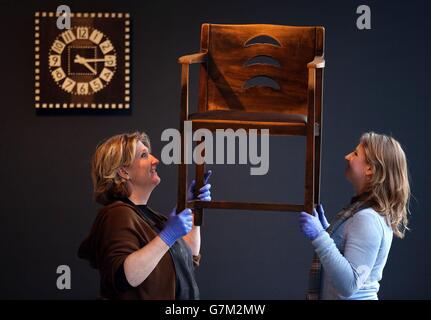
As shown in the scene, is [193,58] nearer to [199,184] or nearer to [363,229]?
[199,184]

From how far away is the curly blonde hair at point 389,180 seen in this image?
3.10 metres

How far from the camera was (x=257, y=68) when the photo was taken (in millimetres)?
3545

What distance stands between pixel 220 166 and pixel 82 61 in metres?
1.08

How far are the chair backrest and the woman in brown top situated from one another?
436 millimetres

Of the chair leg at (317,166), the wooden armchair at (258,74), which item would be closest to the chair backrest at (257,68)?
the wooden armchair at (258,74)

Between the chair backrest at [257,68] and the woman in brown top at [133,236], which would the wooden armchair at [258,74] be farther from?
the woman in brown top at [133,236]

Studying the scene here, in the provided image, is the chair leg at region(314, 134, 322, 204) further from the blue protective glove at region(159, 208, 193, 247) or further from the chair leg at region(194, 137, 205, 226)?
the blue protective glove at region(159, 208, 193, 247)

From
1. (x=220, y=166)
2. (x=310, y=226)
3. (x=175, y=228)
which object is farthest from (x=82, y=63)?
(x=310, y=226)

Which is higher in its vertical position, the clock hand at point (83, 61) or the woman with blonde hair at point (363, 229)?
the clock hand at point (83, 61)

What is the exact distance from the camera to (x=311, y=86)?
10.7 feet

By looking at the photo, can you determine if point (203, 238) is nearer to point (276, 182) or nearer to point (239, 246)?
point (239, 246)

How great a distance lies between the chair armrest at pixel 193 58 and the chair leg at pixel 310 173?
54cm
